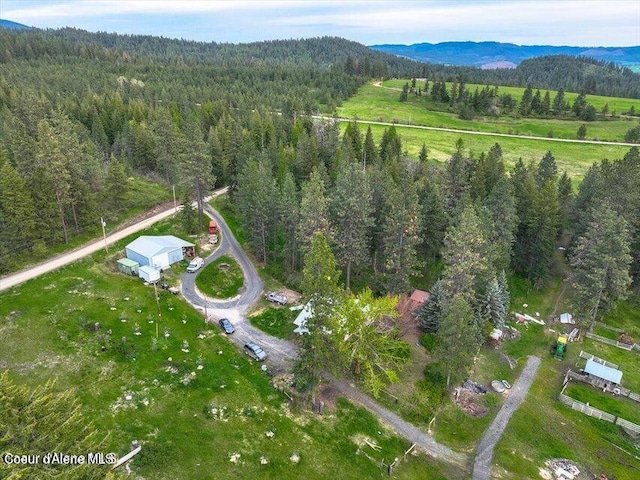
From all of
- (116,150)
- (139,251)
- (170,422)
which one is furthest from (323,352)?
(116,150)

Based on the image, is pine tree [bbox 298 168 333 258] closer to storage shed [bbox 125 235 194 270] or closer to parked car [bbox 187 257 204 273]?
parked car [bbox 187 257 204 273]

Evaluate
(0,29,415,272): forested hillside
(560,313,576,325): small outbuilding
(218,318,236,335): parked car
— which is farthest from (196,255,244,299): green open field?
(560,313,576,325): small outbuilding

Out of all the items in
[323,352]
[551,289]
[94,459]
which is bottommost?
[551,289]

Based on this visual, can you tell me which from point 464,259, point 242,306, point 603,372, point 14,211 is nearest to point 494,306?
point 464,259

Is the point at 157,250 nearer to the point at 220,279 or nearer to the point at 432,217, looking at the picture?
the point at 220,279

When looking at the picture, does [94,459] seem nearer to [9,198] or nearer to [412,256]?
[412,256]

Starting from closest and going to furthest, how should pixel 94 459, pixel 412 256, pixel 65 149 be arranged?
pixel 94 459
pixel 412 256
pixel 65 149
